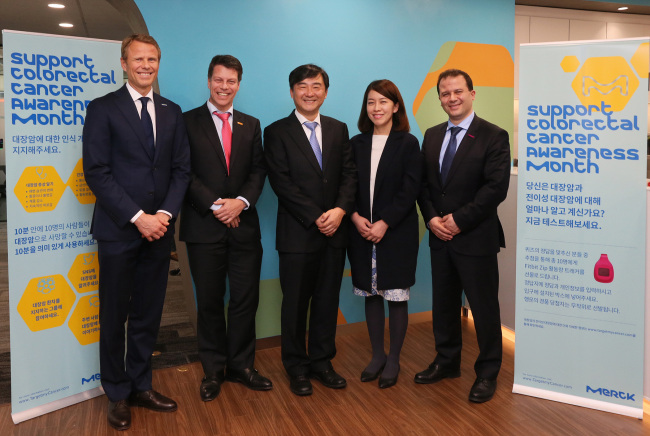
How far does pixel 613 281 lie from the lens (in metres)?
2.88

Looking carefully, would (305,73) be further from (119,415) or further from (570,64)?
(119,415)

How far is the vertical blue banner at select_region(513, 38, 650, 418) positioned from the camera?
2809mm

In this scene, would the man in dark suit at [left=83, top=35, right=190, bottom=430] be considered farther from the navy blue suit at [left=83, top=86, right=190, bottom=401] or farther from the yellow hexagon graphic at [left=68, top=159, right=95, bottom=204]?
the yellow hexagon graphic at [left=68, top=159, right=95, bottom=204]

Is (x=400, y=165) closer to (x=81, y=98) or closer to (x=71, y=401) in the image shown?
(x=81, y=98)

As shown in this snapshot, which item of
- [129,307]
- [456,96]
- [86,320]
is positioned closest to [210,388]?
[129,307]

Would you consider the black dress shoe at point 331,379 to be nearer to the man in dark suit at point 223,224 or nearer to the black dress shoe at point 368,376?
the black dress shoe at point 368,376

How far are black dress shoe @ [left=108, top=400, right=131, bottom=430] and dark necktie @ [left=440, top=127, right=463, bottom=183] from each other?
2.07 meters

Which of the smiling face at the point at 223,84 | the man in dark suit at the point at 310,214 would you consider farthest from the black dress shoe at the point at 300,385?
the smiling face at the point at 223,84

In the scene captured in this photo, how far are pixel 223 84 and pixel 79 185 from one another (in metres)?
0.94

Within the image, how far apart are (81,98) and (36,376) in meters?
1.47

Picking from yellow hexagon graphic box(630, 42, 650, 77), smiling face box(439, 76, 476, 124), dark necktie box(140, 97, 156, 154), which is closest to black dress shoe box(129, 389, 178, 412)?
dark necktie box(140, 97, 156, 154)

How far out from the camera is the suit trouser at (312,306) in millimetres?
3119

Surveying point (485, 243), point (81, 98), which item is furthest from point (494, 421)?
point (81, 98)


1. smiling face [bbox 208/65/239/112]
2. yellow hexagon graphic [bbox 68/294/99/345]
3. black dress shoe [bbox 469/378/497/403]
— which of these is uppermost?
smiling face [bbox 208/65/239/112]
